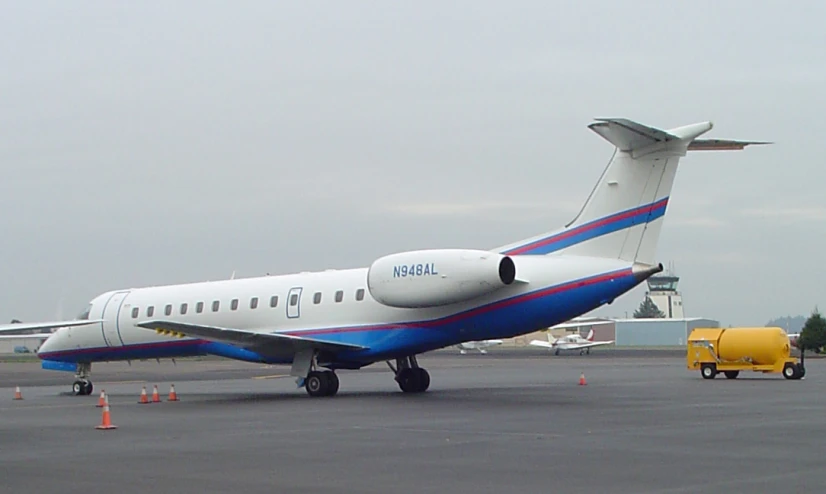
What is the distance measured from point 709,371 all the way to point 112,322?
18876mm

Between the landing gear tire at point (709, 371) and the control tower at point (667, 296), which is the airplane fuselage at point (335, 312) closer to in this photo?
the landing gear tire at point (709, 371)

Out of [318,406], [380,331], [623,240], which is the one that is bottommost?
[318,406]

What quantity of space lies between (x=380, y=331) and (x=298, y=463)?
12914 mm

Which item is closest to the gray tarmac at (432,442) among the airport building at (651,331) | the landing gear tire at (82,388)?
the landing gear tire at (82,388)

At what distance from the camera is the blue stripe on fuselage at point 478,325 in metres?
23.1

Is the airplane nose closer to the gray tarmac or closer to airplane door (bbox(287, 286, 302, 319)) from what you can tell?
the gray tarmac

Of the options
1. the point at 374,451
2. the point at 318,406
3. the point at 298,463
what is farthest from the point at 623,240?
the point at 298,463

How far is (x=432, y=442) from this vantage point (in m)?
15.5

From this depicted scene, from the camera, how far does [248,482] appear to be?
11.7m

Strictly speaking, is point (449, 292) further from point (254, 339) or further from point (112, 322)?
point (112, 322)

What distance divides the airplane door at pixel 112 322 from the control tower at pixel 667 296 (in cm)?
13901

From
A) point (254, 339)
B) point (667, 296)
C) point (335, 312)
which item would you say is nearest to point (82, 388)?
point (254, 339)

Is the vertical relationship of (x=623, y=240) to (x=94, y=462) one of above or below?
above

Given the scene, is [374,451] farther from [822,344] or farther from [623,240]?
[822,344]
